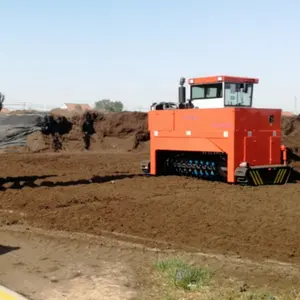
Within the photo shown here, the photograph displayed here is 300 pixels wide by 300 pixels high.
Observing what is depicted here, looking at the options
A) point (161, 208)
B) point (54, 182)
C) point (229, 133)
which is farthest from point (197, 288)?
point (54, 182)

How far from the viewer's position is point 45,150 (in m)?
27.3

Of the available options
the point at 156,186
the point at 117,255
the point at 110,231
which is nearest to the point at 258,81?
the point at 156,186

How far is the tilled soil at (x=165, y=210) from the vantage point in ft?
27.4

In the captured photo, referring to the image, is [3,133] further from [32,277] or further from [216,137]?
[32,277]

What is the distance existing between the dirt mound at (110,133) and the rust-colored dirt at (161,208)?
33.4 feet

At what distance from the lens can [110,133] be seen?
3075cm

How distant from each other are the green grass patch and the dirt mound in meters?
22.3

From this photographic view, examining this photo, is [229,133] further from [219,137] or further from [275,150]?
[275,150]

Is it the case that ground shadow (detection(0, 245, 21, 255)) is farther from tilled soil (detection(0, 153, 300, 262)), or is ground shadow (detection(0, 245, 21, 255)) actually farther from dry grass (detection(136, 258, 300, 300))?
dry grass (detection(136, 258, 300, 300))

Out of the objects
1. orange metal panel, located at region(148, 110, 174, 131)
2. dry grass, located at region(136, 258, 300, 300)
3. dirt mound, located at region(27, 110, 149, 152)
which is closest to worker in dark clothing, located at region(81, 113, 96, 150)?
dirt mound, located at region(27, 110, 149, 152)

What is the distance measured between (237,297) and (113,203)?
21.1ft

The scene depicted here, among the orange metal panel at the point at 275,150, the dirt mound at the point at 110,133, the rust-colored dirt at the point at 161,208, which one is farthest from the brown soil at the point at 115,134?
the orange metal panel at the point at 275,150

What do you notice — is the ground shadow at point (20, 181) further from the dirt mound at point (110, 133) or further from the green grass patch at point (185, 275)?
the dirt mound at point (110, 133)

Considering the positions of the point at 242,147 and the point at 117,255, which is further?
the point at 242,147
